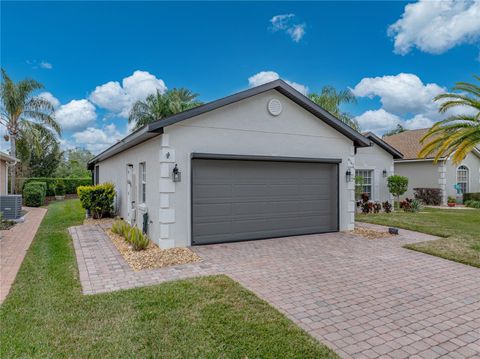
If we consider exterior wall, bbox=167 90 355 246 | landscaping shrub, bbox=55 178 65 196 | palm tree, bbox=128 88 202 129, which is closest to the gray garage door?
exterior wall, bbox=167 90 355 246

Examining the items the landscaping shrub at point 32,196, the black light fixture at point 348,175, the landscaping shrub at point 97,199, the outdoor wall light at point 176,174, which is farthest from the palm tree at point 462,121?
the landscaping shrub at point 32,196

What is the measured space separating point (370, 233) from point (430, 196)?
12.3 meters

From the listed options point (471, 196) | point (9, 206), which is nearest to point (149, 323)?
point (9, 206)

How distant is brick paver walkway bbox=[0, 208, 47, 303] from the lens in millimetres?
5434

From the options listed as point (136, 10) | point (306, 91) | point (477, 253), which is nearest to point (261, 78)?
point (306, 91)

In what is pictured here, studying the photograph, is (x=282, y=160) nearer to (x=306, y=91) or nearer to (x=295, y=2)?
(x=295, y=2)

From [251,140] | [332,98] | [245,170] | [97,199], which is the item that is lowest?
[97,199]

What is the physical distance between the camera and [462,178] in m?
20.3

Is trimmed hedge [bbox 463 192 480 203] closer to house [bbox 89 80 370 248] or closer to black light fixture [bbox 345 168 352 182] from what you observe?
house [bbox 89 80 370 248]

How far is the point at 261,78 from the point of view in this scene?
20.4 meters

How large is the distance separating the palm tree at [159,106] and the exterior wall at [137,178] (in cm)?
1257

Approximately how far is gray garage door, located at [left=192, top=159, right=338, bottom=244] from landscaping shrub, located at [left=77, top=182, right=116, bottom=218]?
6.71 meters

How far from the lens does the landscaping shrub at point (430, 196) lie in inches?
749

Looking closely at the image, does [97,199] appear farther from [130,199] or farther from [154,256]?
[154,256]
